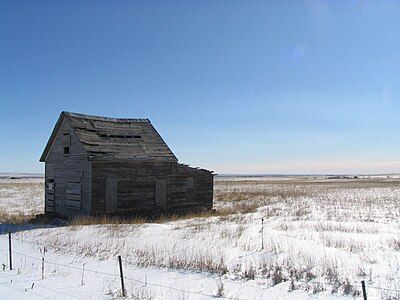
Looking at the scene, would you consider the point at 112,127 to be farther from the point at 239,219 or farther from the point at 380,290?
the point at 380,290

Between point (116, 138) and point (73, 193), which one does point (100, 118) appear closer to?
point (116, 138)

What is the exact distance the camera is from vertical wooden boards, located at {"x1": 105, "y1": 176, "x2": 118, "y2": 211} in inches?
792

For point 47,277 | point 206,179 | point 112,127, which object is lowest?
point 47,277

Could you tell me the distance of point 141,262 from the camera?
1045 cm

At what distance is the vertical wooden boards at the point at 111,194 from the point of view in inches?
792

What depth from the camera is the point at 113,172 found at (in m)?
20.4

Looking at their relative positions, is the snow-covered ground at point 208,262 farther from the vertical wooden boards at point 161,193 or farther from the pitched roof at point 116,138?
the vertical wooden boards at point 161,193

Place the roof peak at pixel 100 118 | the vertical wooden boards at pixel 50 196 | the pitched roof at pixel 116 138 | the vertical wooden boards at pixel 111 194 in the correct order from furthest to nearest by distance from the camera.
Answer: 1. the vertical wooden boards at pixel 50 196
2. the roof peak at pixel 100 118
3. the pitched roof at pixel 116 138
4. the vertical wooden boards at pixel 111 194

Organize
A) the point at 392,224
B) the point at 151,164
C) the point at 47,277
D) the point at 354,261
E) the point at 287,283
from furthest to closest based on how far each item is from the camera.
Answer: the point at 151,164, the point at 392,224, the point at 354,261, the point at 47,277, the point at 287,283

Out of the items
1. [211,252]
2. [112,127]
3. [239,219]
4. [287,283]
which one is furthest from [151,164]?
[287,283]

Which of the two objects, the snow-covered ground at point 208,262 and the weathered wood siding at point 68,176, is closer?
the snow-covered ground at point 208,262

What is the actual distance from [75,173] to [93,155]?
1.86 meters

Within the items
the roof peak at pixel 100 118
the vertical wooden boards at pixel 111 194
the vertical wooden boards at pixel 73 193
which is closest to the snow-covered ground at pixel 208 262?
the vertical wooden boards at pixel 111 194

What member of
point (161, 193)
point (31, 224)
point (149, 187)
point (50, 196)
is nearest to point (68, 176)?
point (50, 196)
